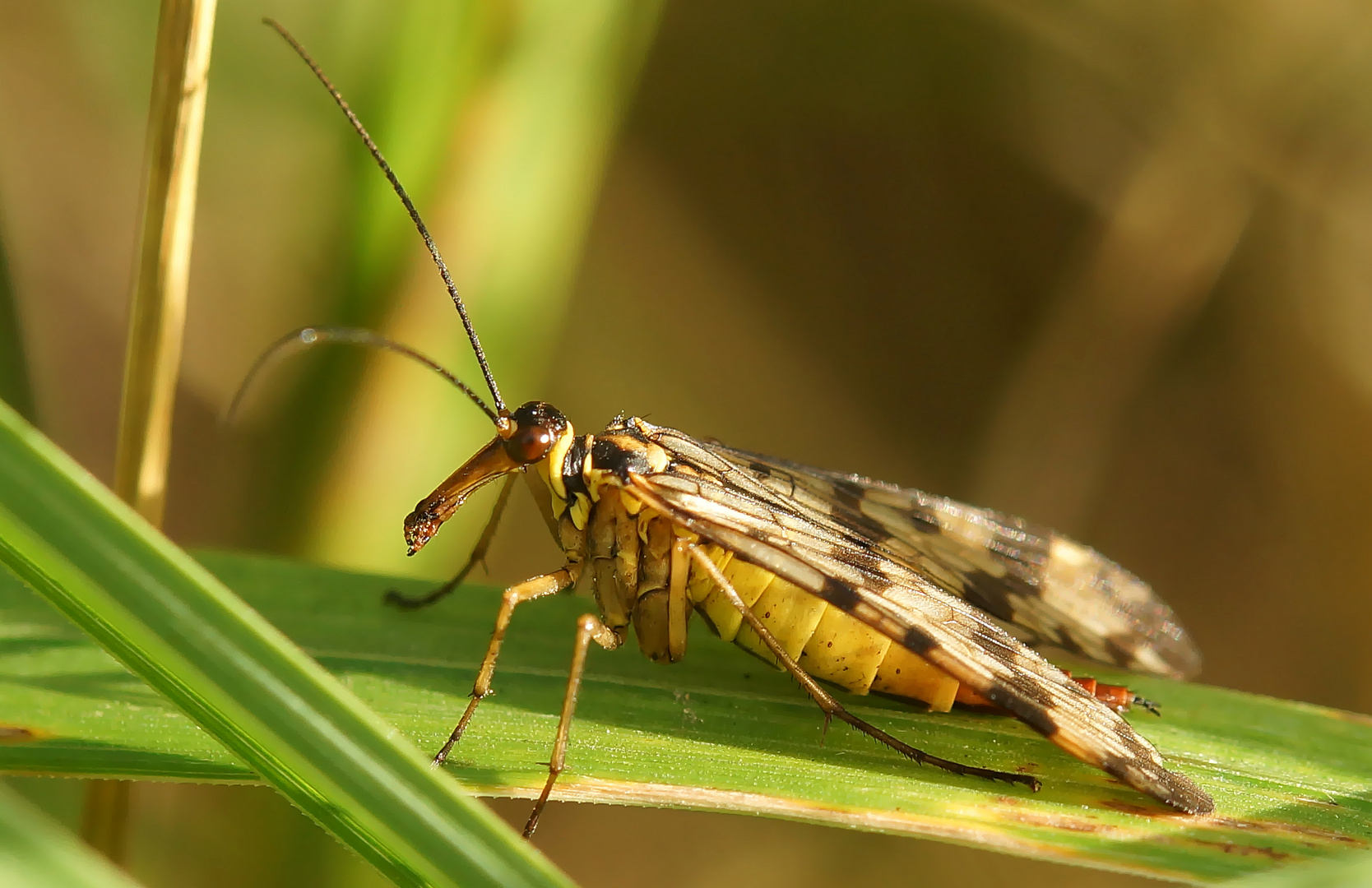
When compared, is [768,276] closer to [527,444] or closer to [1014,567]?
[1014,567]

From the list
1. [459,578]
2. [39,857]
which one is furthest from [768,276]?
[39,857]

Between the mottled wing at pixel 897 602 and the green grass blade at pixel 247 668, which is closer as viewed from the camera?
the green grass blade at pixel 247 668

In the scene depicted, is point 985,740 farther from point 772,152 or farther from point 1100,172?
point 772,152

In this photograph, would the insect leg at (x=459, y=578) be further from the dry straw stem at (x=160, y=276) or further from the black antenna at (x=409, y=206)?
the dry straw stem at (x=160, y=276)

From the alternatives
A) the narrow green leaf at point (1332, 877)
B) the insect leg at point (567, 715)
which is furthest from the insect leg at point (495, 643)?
the narrow green leaf at point (1332, 877)

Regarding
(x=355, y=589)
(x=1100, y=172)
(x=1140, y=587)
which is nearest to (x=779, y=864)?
(x=1140, y=587)
